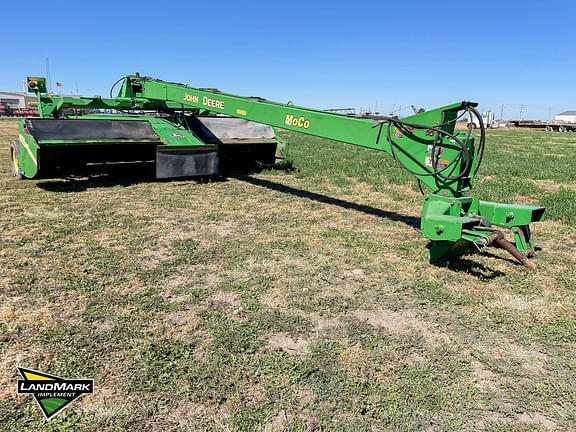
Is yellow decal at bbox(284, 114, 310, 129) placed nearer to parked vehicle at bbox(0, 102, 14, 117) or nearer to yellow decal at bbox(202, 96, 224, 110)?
yellow decal at bbox(202, 96, 224, 110)

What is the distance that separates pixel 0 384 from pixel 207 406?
130cm

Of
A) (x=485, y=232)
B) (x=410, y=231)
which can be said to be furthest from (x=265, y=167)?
(x=485, y=232)

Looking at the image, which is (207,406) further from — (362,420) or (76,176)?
(76,176)

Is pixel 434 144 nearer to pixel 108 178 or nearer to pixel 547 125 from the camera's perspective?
pixel 108 178

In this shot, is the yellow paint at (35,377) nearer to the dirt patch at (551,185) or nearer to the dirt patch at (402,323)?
the dirt patch at (402,323)

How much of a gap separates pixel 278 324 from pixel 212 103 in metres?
4.96

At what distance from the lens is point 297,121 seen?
5582 mm

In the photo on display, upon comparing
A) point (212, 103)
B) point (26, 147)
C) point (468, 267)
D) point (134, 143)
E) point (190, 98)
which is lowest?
point (468, 267)

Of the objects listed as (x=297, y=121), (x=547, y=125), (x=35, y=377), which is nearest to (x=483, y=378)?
(x=35, y=377)

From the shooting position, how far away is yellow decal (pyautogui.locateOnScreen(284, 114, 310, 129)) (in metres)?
5.48

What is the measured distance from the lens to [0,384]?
8.15 ft

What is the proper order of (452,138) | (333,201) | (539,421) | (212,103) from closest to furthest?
(539,421) < (452,138) < (212,103) < (333,201)

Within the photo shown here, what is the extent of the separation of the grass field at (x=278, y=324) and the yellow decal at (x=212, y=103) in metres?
2.08

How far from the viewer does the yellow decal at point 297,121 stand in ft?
18.0
